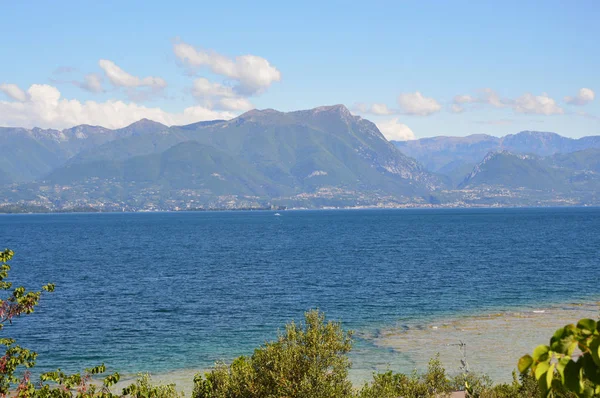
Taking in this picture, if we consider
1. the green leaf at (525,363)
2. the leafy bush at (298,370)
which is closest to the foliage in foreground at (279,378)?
the leafy bush at (298,370)

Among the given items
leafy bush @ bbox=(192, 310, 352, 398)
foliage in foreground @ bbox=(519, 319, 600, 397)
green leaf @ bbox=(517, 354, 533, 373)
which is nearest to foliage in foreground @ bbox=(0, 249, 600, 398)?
leafy bush @ bbox=(192, 310, 352, 398)

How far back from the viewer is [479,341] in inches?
2584

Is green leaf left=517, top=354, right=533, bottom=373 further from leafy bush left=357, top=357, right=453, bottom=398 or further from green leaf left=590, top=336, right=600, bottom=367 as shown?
leafy bush left=357, top=357, right=453, bottom=398

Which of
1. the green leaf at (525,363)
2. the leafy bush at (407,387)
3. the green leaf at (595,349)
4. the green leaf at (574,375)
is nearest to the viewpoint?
the green leaf at (595,349)

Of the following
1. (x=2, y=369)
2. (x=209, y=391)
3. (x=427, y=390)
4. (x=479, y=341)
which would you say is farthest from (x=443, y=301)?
(x=2, y=369)

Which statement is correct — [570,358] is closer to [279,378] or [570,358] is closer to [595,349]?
[595,349]

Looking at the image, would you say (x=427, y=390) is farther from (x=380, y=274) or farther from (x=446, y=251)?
(x=446, y=251)

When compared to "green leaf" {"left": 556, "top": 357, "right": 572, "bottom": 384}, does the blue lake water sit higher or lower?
lower

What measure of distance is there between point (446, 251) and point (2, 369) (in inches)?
6675

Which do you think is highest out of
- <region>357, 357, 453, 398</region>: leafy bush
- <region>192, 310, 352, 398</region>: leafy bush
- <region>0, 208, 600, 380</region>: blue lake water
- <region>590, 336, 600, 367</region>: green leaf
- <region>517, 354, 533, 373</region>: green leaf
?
<region>590, 336, 600, 367</region>: green leaf

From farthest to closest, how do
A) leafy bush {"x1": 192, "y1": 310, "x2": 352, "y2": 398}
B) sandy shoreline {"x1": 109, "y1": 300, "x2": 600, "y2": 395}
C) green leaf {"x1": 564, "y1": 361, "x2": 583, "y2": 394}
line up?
sandy shoreline {"x1": 109, "y1": 300, "x2": 600, "y2": 395} → leafy bush {"x1": 192, "y1": 310, "x2": 352, "y2": 398} → green leaf {"x1": 564, "y1": 361, "x2": 583, "y2": 394}

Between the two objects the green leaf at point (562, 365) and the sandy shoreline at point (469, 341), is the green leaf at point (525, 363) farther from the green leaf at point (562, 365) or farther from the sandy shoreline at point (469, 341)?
the sandy shoreline at point (469, 341)

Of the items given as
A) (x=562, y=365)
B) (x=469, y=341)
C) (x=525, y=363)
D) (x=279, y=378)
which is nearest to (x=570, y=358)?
(x=562, y=365)

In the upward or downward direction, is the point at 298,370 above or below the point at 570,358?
below
